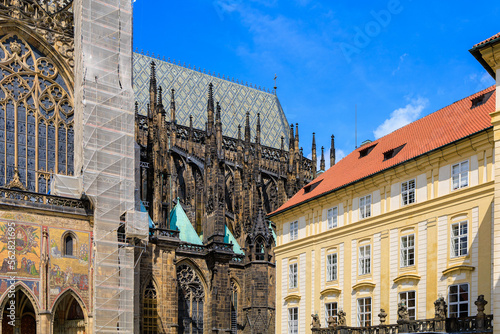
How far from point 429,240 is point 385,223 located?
2.45m

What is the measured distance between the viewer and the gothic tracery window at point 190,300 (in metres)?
35.2

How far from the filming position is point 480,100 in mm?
24703

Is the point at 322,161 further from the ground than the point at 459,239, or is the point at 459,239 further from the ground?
the point at 322,161

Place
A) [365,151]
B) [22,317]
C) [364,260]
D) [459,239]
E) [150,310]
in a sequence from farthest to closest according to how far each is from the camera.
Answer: [150,310], [365,151], [22,317], [364,260], [459,239]

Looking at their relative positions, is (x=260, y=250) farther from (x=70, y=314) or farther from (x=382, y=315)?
(x=382, y=315)

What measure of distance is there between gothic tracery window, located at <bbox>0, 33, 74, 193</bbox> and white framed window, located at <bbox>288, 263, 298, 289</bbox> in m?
11.5

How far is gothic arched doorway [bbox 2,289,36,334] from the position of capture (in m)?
26.5

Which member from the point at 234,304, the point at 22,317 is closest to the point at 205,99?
the point at 234,304

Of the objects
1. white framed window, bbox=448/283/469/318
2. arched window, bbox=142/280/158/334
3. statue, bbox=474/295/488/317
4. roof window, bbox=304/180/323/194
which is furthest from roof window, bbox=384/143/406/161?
arched window, bbox=142/280/158/334

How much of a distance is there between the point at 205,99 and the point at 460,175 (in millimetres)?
31120

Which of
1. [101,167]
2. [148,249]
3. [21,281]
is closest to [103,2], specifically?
[101,167]

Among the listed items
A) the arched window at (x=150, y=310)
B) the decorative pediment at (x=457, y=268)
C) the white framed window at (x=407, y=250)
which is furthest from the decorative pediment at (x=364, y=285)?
the arched window at (x=150, y=310)

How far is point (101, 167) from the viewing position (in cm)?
2956

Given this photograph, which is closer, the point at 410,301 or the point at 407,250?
the point at 410,301
